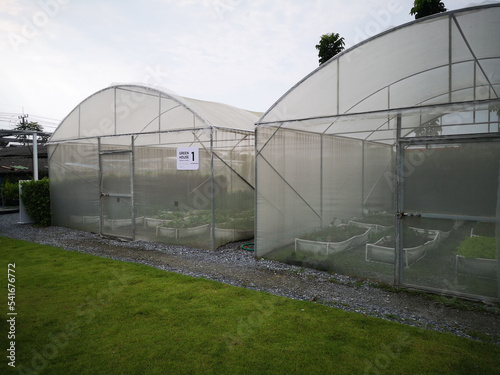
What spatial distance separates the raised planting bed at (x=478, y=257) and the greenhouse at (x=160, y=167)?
15.9 feet

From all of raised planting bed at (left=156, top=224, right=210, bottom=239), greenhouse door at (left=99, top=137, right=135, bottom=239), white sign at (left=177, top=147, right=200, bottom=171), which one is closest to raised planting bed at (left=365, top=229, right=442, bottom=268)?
raised planting bed at (left=156, top=224, right=210, bottom=239)

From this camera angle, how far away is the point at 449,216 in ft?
16.1

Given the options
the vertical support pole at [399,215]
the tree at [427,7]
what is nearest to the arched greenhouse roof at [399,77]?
the vertical support pole at [399,215]

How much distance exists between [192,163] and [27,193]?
7.27m

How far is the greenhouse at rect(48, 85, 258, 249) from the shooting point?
796 centimetres

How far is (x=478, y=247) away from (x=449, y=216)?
21.7 inches

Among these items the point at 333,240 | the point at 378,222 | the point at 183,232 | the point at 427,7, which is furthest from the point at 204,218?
the point at 427,7

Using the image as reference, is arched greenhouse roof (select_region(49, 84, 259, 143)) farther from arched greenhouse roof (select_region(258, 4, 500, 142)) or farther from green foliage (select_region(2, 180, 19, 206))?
green foliage (select_region(2, 180, 19, 206))

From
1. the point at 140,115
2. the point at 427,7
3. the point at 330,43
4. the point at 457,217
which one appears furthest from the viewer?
the point at 330,43

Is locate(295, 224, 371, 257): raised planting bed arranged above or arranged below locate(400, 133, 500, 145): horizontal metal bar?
below

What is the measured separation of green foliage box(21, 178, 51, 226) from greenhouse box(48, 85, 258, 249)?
161cm

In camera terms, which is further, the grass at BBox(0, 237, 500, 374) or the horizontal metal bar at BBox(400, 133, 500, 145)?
the horizontal metal bar at BBox(400, 133, 500, 145)

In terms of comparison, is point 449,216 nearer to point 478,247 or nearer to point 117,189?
point 478,247

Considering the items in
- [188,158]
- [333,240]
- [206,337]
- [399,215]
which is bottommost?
[206,337]
